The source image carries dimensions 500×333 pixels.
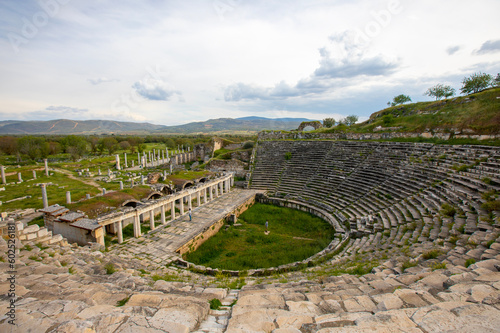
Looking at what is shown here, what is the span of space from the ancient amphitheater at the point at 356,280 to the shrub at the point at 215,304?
0.17 metres

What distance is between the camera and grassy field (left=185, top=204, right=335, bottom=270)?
1182 centimetres

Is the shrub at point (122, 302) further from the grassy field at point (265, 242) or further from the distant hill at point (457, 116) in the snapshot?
the distant hill at point (457, 116)

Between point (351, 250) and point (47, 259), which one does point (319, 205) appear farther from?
point (47, 259)

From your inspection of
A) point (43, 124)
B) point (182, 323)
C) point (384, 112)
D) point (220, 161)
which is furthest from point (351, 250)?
point (43, 124)

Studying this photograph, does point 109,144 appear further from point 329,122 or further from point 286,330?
point 286,330

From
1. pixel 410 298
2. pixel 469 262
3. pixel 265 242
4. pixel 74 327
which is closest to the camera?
pixel 74 327

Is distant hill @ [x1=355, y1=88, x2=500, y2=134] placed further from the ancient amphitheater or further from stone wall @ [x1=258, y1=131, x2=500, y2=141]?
the ancient amphitheater

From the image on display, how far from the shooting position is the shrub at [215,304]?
4.56 metres

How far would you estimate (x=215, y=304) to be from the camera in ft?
15.3

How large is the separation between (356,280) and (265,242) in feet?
27.6

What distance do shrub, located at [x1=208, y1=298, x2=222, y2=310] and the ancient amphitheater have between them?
0.17 metres

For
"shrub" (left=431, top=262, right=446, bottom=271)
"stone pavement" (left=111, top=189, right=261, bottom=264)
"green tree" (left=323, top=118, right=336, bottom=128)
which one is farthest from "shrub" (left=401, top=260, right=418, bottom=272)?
"green tree" (left=323, top=118, right=336, bottom=128)

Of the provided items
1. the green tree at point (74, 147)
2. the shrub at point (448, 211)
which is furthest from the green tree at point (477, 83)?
the green tree at point (74, 147)

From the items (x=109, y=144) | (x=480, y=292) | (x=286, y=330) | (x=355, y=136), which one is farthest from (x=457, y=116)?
(x=109, y=144)
